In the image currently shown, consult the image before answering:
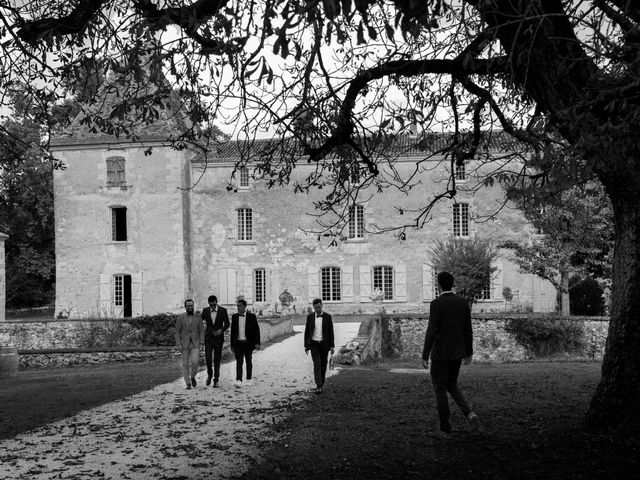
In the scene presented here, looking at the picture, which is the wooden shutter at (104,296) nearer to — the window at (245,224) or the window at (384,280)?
the window at (245,224)

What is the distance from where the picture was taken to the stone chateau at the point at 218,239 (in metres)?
32.7

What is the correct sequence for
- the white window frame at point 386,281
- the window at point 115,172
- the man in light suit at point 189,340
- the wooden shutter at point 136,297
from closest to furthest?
1. the man in light suit at point 189,340
2. the wooden shutter at point 136,297
3. the white window frame at point 386,281
4. the window at point 115,172

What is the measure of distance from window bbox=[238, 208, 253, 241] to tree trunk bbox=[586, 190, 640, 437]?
27.8 metres

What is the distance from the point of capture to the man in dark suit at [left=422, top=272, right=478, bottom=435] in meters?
7.06

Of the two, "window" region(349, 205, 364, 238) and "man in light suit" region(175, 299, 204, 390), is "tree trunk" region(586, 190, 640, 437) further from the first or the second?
"window" region(349, 205, 364, 238)

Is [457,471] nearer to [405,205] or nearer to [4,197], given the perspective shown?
[405,205]

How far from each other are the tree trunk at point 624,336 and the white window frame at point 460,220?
26.4 m

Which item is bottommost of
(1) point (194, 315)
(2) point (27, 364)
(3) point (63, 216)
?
(2) point (27, 364)

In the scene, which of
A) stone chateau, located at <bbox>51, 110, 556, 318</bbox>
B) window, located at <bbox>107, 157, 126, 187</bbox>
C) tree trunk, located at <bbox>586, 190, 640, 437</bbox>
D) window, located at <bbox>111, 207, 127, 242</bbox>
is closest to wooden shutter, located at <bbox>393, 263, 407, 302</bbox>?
stone chateau, located at <bbox>51, 110, 556, 318</bbox>

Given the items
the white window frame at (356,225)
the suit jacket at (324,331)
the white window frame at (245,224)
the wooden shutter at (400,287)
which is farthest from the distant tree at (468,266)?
the suit jacket at (324,331)

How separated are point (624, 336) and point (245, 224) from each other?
28.1 m

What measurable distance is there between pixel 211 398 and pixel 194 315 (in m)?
→ 1.92

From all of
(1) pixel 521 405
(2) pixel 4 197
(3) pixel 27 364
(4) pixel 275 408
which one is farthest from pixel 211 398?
(2) pixel 4 197

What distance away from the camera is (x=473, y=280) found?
1059 inches
